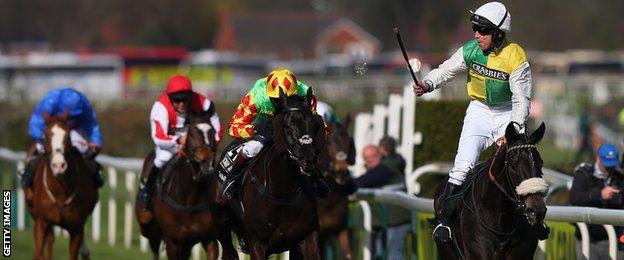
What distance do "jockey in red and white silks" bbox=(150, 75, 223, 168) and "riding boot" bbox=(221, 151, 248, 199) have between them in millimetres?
1485

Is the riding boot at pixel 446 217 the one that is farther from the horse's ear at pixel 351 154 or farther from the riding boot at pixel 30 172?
the riding boot at pixel 30 172

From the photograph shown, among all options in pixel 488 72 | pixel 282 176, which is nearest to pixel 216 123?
pixel 282 176

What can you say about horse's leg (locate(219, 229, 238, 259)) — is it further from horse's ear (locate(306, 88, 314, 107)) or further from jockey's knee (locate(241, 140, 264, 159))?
horse's ear (locate(306, 88, 314, 107))

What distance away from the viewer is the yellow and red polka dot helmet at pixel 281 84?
26.9 feet

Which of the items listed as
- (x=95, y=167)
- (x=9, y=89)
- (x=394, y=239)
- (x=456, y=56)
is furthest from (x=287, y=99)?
(x=9, y=89)

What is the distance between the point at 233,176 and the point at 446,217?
152 cm

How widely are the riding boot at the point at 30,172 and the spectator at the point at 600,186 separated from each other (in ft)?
14.5

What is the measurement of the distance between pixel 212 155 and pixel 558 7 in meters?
48.8

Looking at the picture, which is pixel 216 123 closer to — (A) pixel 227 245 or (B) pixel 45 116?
(A) pixel 227 245

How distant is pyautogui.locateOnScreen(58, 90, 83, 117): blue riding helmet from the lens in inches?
460

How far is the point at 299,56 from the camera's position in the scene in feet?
224

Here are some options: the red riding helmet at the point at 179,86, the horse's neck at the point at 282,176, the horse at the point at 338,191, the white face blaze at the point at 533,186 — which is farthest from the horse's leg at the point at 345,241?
the white face blaze at the point at 533,186

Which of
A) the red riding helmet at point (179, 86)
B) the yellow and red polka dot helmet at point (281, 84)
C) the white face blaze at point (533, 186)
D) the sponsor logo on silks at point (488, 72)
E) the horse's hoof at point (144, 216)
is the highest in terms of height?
the sponsor logo on silks at point (488, 72)

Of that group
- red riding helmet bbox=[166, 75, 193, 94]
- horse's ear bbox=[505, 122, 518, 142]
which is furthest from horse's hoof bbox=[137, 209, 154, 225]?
horse's ear bbox=[505, 122, 518, 142]
